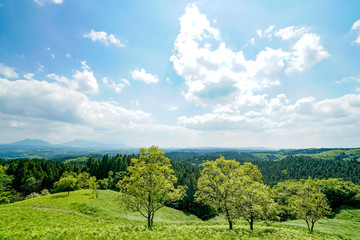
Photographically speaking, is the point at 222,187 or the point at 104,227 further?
the point at 222,187

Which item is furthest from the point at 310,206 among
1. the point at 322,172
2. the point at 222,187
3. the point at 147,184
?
the point at 322,172

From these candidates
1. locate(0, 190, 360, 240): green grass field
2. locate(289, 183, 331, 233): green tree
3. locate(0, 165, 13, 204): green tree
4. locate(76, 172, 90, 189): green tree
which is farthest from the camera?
locate(76, 172, 90, 189): green tree

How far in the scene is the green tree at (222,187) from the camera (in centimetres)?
2428

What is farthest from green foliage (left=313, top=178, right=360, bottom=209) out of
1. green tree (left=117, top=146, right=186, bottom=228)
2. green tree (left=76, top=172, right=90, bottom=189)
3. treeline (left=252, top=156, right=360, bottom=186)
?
green tree (left=76, top=172, right=90, bottom=189)

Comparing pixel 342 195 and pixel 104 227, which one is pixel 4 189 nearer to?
pixel 104 227

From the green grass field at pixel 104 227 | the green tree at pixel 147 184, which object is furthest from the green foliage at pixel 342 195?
the green tree at pixel 147 184

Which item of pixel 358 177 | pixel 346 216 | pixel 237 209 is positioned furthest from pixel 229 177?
pixel 358 177

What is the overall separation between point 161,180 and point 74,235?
1253 centimetres

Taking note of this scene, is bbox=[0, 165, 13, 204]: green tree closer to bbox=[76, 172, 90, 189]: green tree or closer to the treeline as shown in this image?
bbox=[76, 172, 90, 189]: green tree

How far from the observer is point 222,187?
81.6ft

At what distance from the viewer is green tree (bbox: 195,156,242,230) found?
24.3 m

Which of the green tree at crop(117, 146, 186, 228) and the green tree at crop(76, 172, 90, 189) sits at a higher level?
the green tree at crop(117, 146, 186, 228)

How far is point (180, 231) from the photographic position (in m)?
21.3

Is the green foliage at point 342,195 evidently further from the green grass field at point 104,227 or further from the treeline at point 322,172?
the treeline at point 322,172
